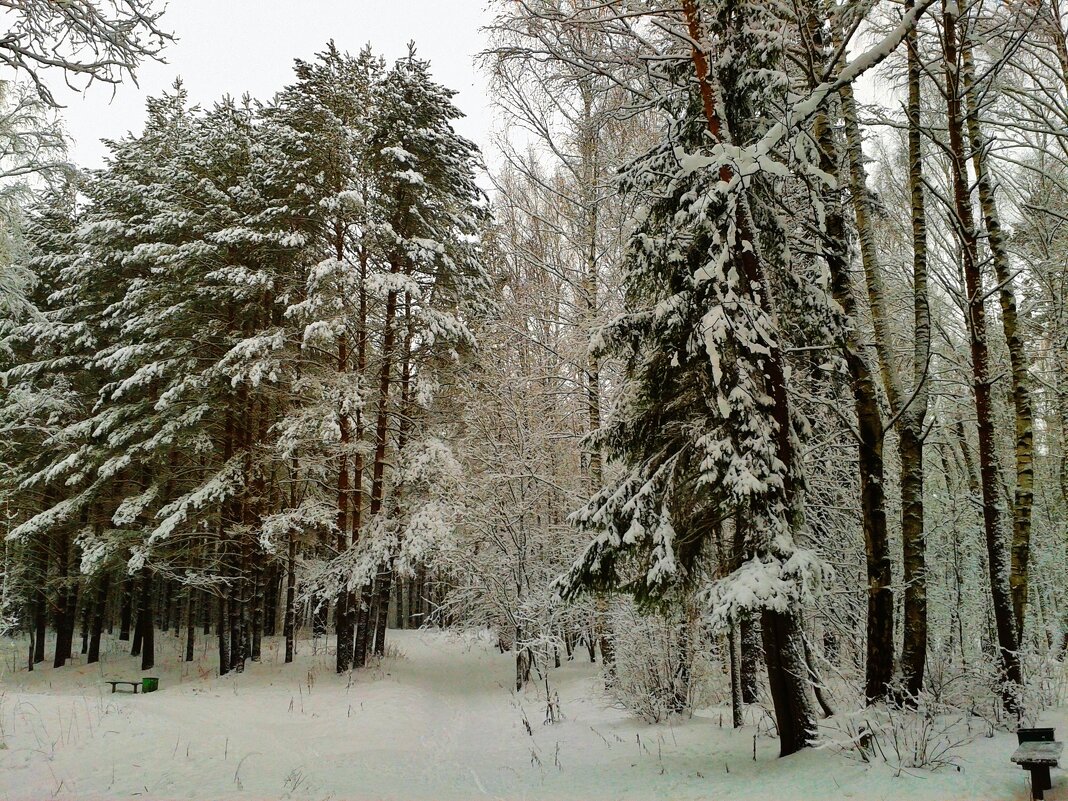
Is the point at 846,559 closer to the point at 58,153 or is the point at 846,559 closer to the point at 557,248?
the point at 557,248

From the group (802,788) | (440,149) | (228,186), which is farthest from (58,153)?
(802,788)

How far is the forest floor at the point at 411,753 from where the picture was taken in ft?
16.8

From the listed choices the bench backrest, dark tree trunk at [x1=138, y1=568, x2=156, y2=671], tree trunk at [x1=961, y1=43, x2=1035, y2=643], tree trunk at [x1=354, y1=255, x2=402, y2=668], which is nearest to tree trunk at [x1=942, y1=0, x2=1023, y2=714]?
tree trunk at [x1=961, y1=43, x2=1035, y2=643]

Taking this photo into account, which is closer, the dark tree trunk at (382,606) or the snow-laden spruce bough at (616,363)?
the snow-laden spruce bough at (616,363)

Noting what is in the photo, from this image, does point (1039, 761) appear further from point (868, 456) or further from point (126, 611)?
point (126, 611)

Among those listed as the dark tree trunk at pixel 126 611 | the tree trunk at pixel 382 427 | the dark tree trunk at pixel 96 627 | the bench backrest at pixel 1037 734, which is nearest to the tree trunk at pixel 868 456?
the bench backrest at pixel 1037 734

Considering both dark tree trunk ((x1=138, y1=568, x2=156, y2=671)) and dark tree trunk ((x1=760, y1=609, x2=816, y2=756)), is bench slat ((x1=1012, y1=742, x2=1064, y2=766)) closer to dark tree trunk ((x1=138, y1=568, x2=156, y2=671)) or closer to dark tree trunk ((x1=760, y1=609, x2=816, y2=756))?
dark tree trunk ((x1=760, y1=609, x2=816, y2=756))

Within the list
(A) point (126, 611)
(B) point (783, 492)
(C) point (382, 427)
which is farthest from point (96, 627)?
(B) point (783, 492)

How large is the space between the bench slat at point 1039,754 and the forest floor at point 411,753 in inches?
10.7

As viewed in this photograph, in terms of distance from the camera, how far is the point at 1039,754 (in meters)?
3.97

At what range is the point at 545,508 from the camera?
13.5m

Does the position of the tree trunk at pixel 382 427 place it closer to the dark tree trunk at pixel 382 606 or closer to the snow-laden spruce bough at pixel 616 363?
the snow-laden spruce bough at pixel 616 363

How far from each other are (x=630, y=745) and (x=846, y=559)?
4.08 m

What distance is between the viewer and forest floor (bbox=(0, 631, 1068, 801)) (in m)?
5.11
